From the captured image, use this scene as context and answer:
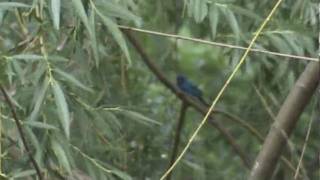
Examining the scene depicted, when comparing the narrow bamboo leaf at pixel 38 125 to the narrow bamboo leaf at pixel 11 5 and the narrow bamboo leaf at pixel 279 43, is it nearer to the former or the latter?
the narrow bamboo leaf at pixel 11 5

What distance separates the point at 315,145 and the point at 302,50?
773 millimetres

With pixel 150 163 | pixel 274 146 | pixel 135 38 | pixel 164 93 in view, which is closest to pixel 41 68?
pixel 274 146

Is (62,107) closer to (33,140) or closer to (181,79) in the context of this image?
(33,140)

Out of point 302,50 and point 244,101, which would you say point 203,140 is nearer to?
point 244,101

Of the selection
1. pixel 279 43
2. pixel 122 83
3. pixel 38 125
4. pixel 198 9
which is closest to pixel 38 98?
pixel 38 125

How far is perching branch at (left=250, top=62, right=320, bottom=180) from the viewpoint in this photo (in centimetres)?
150

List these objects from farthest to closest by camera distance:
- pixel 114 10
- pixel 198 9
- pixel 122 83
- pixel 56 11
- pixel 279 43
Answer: pixel 122 83 < pixel 279 43 < pixel 198 9 < pixel 114 10 < pixel 56 11

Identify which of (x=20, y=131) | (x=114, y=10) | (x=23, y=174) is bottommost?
(x=23, y=174)

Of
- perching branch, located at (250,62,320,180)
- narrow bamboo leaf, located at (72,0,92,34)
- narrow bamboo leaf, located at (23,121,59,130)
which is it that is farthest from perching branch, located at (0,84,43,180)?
perching branch, located at (250,62,320,180)

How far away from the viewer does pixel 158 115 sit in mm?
2570

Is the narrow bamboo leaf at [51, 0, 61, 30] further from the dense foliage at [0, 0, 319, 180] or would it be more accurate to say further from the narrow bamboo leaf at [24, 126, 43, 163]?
the narrow bamboo leaf at [24, 126, 43, 163]

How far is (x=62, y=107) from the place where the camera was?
1513 mm

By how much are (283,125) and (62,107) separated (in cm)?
38

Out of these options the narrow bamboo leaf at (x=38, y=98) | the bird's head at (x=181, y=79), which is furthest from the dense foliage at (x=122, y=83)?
the bird's head at (x=181, y=79)
